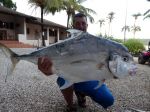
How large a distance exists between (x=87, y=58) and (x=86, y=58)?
0.01 m

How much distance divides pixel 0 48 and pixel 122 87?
5121mm

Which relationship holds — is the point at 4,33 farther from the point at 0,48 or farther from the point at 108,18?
the point at 108,18

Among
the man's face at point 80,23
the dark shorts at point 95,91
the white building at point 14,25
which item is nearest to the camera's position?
the man's face at point 80,23

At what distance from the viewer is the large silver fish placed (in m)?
2.73

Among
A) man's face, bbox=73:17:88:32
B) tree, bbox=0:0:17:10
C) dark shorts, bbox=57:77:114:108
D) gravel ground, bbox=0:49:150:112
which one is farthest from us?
tree, bbox=0:0:17:10

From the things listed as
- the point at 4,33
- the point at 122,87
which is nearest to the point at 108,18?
the point at 4,33

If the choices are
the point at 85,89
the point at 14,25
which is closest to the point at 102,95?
the point at 85,89

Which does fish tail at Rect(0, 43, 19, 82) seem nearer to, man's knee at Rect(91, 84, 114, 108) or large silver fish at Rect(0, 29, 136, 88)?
large silver fish at Rect(0, 29, 136, 88)

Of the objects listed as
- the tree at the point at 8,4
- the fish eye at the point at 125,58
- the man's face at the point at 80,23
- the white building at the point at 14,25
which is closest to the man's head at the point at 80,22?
the man's face at the point at 80,23

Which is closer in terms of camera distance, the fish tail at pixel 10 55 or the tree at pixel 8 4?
the fish tail at pixel 10 55

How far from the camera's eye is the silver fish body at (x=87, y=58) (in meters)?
2.73

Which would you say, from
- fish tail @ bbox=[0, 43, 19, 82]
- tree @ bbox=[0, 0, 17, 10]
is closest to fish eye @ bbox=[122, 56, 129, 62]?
fish tail @ bbox=[0, 43, 19, 82]

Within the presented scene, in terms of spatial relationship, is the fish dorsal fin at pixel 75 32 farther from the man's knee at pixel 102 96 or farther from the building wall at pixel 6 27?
the building wall at pixel 6 27

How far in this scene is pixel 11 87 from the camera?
22.4 feet
